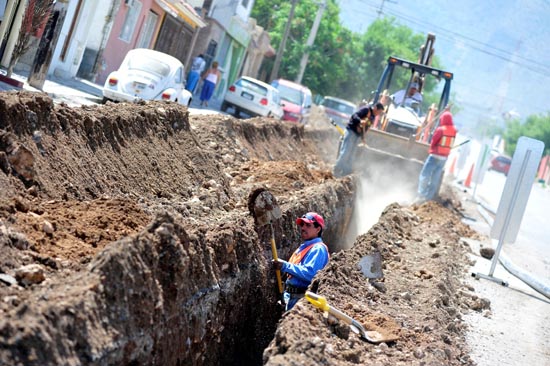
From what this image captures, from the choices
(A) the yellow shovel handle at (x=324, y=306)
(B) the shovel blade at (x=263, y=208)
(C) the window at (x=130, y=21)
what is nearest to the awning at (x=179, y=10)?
(C) the window at (x=130, y=21)

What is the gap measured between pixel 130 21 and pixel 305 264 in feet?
74.5

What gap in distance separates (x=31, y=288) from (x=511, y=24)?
521 ft

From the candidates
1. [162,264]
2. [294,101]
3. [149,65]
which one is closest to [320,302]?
[162,264]

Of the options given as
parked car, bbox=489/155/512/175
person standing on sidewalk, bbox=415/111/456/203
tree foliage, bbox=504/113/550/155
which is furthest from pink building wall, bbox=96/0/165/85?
tree foliage, bbox=504/113/550/155

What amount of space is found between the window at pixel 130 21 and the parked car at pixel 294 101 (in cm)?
797

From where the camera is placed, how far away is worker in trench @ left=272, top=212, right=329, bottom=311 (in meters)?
8.60

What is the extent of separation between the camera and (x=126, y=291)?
235 inches

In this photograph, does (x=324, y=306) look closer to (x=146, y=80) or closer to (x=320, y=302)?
(x=320, y=302)

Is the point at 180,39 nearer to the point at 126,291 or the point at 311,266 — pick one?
the point at 311,266

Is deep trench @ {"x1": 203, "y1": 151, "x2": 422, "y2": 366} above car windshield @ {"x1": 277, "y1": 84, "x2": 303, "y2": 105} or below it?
below

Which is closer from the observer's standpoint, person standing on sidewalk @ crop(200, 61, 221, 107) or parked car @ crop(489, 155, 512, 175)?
person standing on sidewalk @ crop(200, 61, 221, 107)

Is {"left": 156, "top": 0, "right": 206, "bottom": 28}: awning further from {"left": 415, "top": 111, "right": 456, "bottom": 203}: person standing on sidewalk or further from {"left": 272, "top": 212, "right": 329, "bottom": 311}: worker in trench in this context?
Answer: {"left": 272, "top": 212, "right": 329, "bottom": 311}: worker in trench

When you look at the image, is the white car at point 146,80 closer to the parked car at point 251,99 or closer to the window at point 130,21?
the window at point 130,21

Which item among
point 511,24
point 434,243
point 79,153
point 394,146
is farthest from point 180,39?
point 511,24
